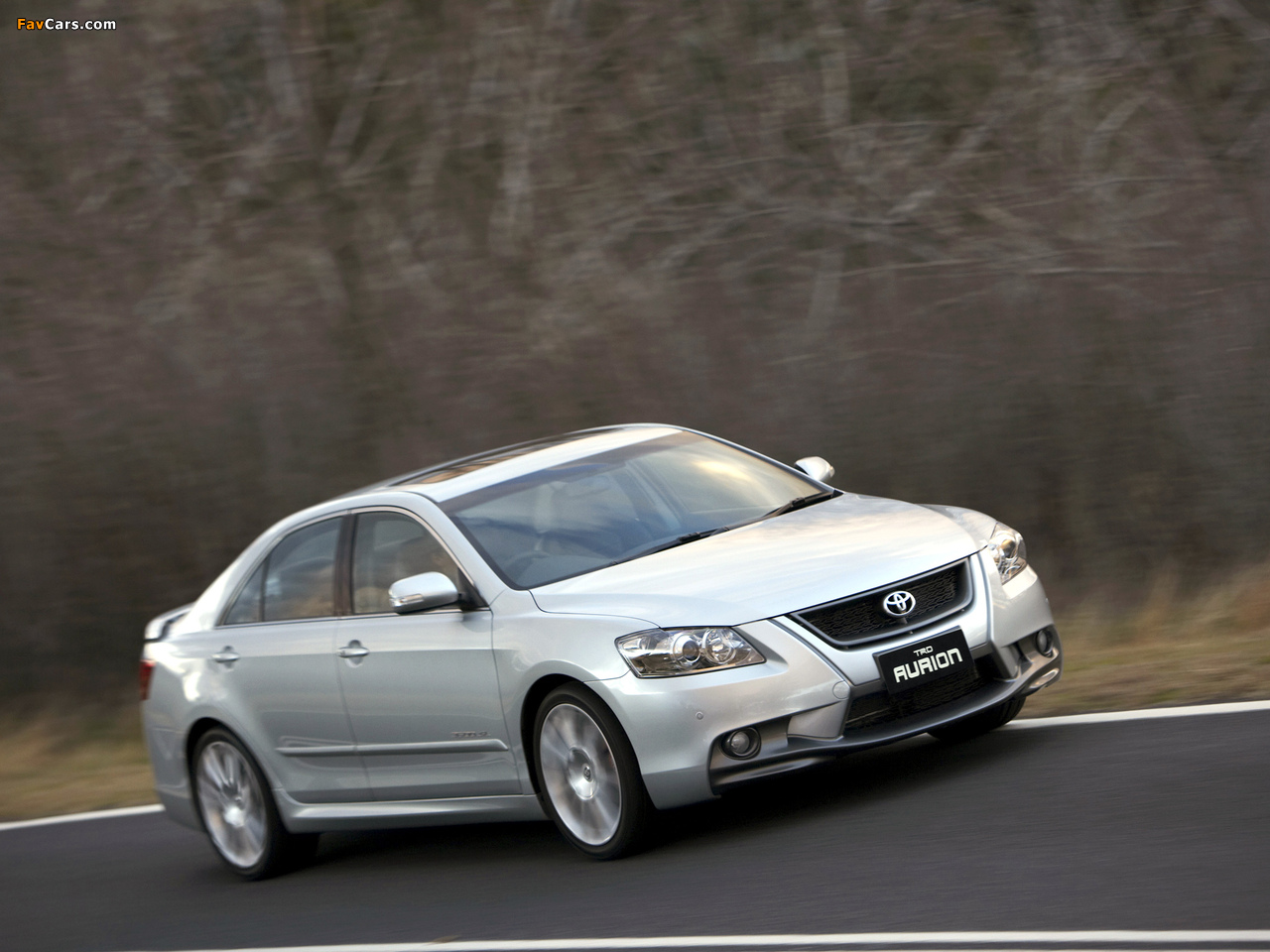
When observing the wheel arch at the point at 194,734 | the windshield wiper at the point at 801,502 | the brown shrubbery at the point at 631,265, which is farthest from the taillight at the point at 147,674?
the brown shrubbery at the point at 631,265

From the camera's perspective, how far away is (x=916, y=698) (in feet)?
21.0

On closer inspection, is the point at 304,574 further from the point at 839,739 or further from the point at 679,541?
the point at 839,739

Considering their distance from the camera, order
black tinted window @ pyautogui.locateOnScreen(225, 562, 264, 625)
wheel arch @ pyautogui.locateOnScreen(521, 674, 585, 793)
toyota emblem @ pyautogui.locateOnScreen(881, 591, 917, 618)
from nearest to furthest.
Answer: toyota emblem @ pyautogui.locateOnScreen(881, 591, 917, 618), wheel arch @ pyautogui.locateOnScreen(521, 674, 585, 793), black tinted window @ pyautogui.locateOnScreen(225, 562, 264, 625)

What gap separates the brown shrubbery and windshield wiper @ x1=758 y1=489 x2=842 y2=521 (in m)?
5.11

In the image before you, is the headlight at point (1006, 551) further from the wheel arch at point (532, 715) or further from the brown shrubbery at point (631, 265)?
the brown shrubbery at point (631, 265)

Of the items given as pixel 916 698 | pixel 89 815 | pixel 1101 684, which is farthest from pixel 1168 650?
pixel 89 815

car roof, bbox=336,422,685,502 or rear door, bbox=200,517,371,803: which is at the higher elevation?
car roof, bbox=336,422,685,502

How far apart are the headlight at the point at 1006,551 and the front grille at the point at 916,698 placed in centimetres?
44

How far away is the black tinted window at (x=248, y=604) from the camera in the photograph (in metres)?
8.12

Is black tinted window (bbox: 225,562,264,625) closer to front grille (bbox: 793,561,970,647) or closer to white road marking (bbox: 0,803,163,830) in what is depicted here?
white road marking (bbox: 0,803,163,830)

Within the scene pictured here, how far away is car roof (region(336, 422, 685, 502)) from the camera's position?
24.9 ft

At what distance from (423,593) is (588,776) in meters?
1.00

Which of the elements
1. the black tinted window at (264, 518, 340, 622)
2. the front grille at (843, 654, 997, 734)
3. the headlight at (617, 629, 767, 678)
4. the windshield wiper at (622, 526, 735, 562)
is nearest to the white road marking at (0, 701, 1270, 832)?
the front grille at (843, 654, 997, 734)

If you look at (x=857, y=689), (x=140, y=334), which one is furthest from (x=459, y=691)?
(x=140, y=334)
